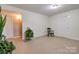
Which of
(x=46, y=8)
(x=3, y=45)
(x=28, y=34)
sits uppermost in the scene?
(x=46, y=8)

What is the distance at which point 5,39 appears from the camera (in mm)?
1918

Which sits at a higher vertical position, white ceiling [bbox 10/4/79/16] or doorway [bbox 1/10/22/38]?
white ceiling [bbox 10/4/79/16]

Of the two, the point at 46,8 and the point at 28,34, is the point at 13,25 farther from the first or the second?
the point at 46,8

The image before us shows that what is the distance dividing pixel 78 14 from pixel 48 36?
82 centimetres

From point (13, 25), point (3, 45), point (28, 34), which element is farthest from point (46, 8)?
point (3, 45)

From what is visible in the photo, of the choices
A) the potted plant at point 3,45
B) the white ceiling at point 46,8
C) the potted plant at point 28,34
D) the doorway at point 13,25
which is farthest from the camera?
the potted plant at point 28,34

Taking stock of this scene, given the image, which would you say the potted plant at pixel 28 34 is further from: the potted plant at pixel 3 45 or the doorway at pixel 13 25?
the potted plant at pixel 3 45

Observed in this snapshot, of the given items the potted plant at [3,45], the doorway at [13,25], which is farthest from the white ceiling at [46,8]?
the potted plant at [3,45]

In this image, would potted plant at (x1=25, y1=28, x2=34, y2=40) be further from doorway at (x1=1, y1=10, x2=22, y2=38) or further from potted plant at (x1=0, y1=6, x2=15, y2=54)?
potted plant at (x1=0, y1=6, x2=15, y2=54)

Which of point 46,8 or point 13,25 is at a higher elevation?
point 46,8

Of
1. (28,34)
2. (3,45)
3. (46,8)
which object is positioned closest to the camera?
(3,45)

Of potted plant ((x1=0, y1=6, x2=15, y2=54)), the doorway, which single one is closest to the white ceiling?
the doorway

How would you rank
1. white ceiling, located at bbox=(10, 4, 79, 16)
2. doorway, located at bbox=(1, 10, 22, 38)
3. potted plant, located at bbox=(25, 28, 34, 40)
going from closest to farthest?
white ceiling, located at bbox=(10, 4, 79, 16)
doorway, located at bbox=(1, 10, 22, 38)
potted plant, located at bbox=(25, 28, 34, 40)

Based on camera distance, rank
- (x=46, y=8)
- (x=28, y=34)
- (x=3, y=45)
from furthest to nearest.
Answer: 1. (x=28, y=34)
2. (x=46, y=8)
3. (x=3, y=45)
